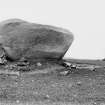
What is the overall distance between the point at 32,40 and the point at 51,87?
671 cm

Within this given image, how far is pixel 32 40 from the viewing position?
2181 cm

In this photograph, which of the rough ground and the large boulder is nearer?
the rough ground

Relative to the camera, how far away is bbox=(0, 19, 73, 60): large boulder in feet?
71.7

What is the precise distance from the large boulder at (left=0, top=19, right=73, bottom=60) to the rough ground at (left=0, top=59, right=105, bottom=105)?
1.06 meters

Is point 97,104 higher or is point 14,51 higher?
point 97,104

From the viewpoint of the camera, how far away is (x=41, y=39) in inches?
864

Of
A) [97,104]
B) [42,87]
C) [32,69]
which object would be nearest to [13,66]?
[32,69]

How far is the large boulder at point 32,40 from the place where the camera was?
71.7ft

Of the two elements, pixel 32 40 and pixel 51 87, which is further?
pixel 32 40

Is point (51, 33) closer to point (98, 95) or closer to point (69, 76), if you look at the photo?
point (69, 76)

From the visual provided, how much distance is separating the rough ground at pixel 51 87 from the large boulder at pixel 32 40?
3.49 feet

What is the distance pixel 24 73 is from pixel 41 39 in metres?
3.22

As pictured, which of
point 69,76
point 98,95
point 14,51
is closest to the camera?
point 98,95

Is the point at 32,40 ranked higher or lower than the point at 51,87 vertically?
higher
